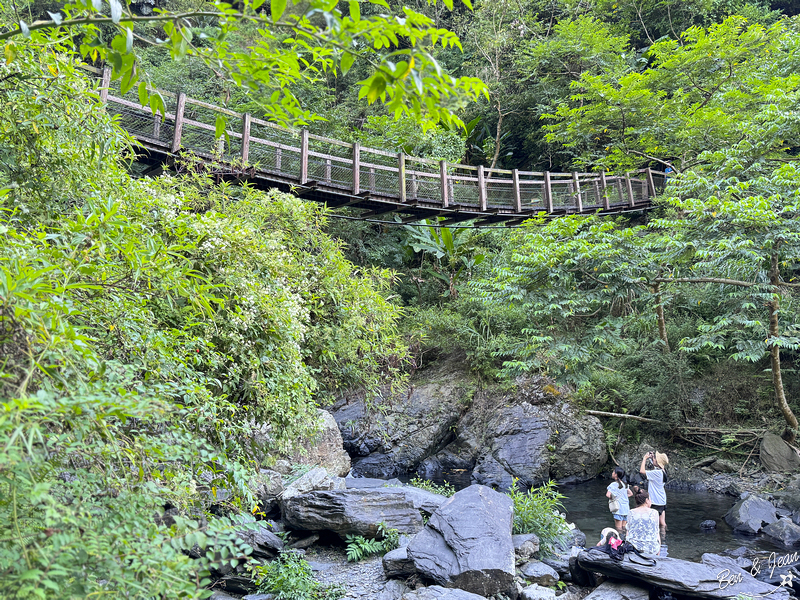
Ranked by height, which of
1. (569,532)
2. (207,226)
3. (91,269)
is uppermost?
(207,226)

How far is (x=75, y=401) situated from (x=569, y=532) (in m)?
5.72

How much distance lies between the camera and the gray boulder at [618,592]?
4.25 meters

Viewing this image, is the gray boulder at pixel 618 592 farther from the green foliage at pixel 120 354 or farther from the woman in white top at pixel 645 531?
the green foliage at pixel 120 354

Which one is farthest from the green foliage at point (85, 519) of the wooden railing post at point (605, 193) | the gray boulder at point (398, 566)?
the wooden railing post at point (605, 193)

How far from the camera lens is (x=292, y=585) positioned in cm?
410

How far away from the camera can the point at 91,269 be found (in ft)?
5.34

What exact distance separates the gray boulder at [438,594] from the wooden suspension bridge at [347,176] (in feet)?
14.5

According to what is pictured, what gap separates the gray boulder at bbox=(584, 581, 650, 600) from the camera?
4.25 metres

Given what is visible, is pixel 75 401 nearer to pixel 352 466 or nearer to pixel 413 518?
pixel 413 518

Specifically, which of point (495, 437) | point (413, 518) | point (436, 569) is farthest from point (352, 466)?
point (436, 569)

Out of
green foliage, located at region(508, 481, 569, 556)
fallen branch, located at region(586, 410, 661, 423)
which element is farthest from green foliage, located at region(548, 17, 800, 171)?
green foliage, located at region(508, 481, 569, 556)

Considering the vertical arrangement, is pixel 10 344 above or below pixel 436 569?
above

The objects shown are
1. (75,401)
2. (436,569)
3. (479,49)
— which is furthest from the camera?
(479,49)

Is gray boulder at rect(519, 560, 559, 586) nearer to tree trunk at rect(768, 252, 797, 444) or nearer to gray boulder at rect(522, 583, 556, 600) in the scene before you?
gray boulder at rect(522, 583, 556, 600)
